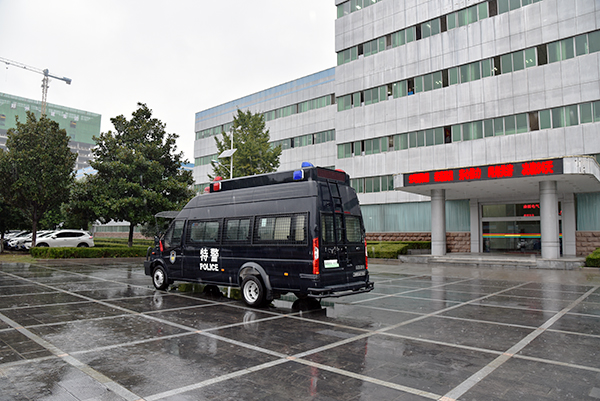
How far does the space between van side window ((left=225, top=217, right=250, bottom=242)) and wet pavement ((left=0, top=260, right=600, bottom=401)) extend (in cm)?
156

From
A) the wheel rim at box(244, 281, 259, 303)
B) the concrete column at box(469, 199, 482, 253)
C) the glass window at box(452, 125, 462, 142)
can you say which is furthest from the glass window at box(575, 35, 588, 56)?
the wheel rim at box(244, 281, 259, 303)

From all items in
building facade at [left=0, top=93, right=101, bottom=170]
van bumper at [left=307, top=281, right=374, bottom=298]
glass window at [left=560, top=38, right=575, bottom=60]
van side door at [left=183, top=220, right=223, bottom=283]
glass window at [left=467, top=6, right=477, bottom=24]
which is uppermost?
building facade at [left=0, top=93, right=101, bottom=170]

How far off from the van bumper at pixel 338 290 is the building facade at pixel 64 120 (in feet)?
588

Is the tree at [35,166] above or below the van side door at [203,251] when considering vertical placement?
above

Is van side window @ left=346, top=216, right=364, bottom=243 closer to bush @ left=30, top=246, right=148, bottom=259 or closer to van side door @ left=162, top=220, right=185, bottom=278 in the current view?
van side door @ left=162, top=220, right=185, bottom=278

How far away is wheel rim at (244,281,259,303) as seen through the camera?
9.02 metres

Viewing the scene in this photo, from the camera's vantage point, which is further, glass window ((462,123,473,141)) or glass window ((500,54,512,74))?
glass window ((462,123,473,141))

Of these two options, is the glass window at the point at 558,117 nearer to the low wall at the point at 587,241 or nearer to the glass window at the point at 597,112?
the glass window at the point at 597,112

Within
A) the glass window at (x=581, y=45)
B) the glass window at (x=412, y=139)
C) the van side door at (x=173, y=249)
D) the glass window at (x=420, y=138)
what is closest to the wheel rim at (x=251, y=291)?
the van side door at (x=173, y=249)

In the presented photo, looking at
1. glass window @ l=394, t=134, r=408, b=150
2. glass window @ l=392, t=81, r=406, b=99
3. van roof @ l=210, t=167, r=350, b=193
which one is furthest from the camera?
glass window @ l=392, t=81, r=406, b=99

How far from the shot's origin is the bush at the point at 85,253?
22820 mm

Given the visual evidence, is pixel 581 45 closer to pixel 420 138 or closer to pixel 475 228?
pixel 420 138

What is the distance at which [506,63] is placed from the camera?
→ 27.8 meters

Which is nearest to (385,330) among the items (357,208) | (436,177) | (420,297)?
(357,208)
